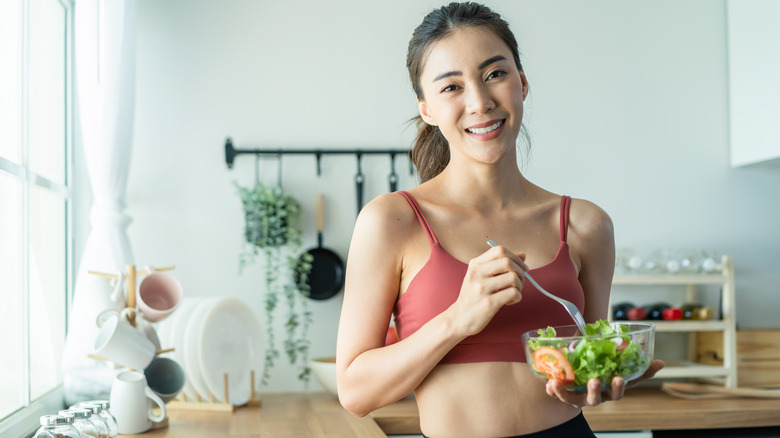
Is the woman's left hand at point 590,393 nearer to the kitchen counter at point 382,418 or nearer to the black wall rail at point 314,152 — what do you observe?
the kitchen counter at point 382,418

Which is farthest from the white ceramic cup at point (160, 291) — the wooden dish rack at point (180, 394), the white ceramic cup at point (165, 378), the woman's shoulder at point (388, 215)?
the woman's shoulder at point (388, 215)

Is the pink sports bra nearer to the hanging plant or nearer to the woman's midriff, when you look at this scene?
the woman's midriff

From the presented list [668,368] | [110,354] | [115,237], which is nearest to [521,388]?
[110,354]

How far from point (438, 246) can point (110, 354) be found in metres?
0.93

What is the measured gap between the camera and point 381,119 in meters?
2.37

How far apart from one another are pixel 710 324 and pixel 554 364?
5.43 feet

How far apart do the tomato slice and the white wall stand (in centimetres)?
154

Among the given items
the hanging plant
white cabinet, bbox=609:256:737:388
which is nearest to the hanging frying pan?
the hanging plant

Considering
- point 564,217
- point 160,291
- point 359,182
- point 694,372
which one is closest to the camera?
point 564,217

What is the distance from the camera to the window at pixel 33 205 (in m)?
1.46

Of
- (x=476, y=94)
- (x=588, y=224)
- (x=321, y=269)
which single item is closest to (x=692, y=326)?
(x=321, y=269)

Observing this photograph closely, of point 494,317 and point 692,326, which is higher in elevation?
point 494,317

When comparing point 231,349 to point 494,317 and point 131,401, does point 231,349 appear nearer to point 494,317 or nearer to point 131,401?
point 131,401

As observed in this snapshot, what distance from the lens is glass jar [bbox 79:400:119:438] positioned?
1227mm
